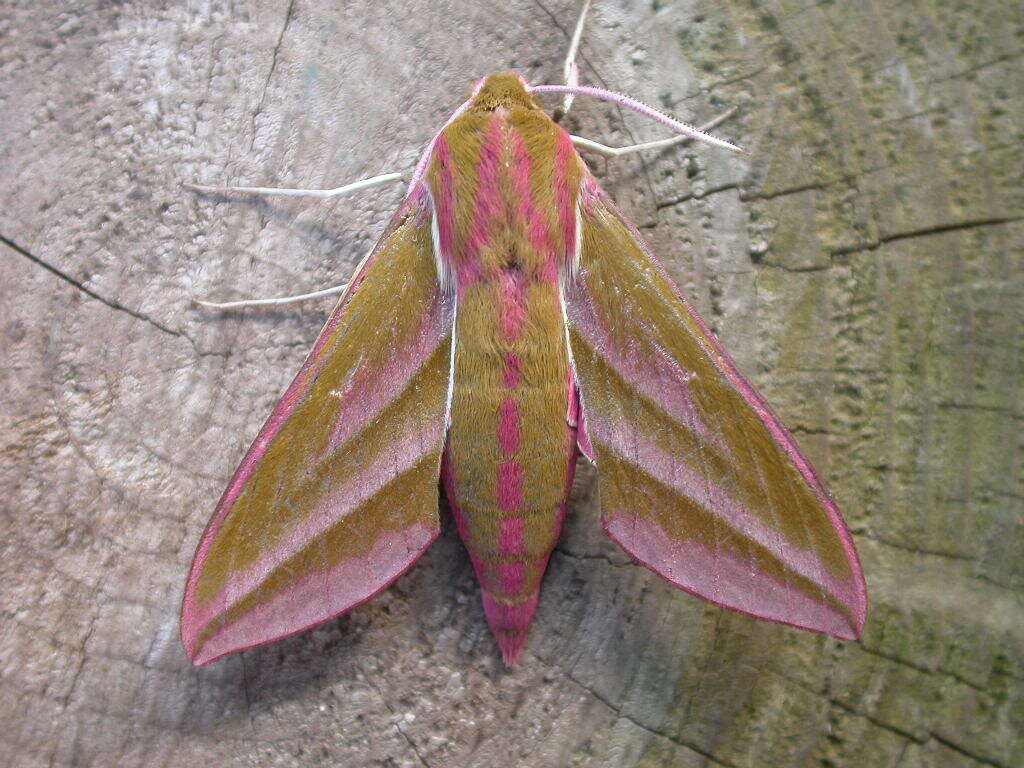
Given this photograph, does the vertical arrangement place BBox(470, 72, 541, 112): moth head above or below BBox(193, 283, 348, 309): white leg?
above

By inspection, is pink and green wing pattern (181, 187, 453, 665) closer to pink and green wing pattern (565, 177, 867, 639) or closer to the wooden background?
the wooden background

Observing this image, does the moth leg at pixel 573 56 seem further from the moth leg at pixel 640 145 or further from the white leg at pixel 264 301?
the white leg at pixel 264 301

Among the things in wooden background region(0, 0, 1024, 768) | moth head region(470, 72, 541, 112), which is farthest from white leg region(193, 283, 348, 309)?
moth head region(470, 72, 541, 112)

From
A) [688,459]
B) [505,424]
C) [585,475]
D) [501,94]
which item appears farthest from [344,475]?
[501,94]

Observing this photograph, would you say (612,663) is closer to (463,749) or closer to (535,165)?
(463,749)

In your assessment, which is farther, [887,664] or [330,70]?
[330,70]

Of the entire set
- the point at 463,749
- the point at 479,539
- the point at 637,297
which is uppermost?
the point at 637,297

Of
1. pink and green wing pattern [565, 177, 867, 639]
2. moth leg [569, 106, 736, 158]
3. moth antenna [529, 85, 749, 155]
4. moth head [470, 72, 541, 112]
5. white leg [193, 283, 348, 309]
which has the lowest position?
pink and green wing pattern [565, 177, 867, 639]

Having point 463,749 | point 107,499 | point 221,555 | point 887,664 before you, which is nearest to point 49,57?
point 107,499
